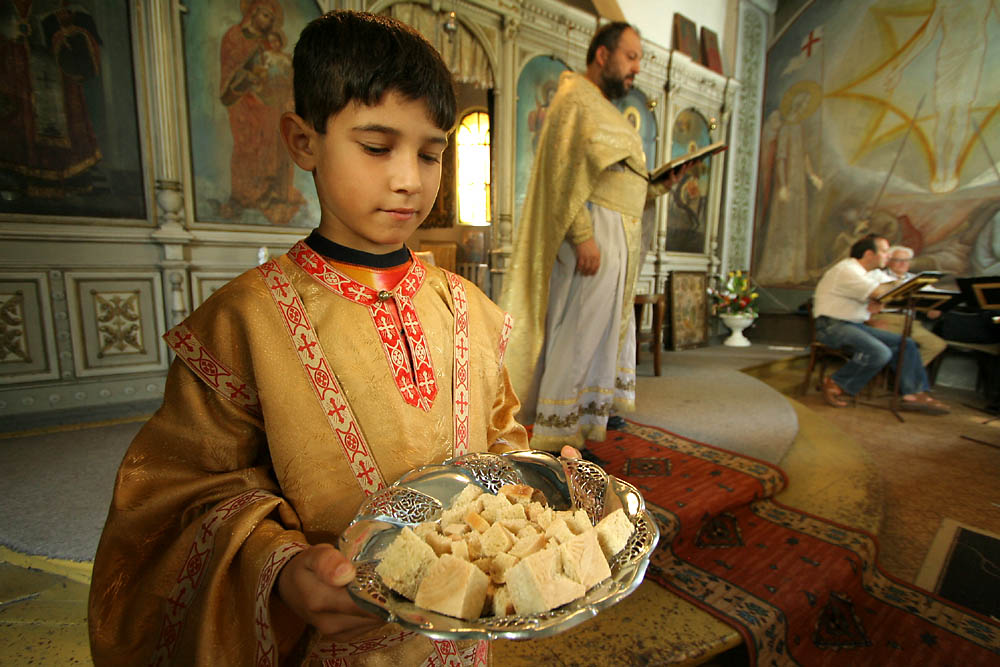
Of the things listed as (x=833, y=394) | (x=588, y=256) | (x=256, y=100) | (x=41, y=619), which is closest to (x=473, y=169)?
(x=256, y=100)

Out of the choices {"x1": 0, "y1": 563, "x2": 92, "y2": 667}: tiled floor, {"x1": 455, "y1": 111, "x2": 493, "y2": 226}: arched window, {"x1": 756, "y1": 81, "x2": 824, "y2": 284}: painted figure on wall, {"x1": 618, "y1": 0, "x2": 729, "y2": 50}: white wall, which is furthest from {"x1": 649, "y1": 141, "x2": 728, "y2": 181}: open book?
{"x1": 455, "y1": 111, "x2": 493, "y2": 226}: arched window

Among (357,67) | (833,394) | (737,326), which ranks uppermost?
Answer: (357,67)

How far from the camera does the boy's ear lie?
2.41ft

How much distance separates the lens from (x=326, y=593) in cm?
54

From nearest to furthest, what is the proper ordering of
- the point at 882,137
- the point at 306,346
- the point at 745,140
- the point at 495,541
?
the point at 495,541 < the point at 306,346 < the point at 882,137 < the point at 745,140

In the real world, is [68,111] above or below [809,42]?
below

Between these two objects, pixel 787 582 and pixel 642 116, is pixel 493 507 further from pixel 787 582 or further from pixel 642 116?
pixel 642 116

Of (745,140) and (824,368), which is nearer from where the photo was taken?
(824,368)

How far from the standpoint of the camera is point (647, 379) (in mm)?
4949

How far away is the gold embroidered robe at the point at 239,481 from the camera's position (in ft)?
2.12

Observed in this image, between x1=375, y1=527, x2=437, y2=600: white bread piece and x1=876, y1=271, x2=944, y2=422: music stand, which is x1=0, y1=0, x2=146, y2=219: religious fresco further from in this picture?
x1=876, y1=271, x2=944, y2=422: music stand

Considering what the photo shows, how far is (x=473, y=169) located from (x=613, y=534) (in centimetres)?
939

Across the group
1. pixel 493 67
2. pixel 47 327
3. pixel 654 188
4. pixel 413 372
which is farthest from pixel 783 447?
pixel 47 327

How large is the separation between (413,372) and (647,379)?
4.47m
